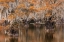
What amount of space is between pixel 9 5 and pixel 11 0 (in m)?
1.43

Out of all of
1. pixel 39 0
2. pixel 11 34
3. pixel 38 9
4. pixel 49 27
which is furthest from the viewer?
pixel 39 0

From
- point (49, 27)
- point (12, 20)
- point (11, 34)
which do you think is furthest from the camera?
point (49, 27)

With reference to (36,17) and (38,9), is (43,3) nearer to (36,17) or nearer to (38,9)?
(38,9)

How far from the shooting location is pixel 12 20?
3722 cm

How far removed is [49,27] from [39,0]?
9.35 meters

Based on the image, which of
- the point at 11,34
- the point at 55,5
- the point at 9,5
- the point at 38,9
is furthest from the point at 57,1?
the point at 11,34

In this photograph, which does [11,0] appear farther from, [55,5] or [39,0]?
[39,0]

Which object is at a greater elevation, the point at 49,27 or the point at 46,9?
the point at 46,9

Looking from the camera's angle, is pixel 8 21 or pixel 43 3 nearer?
pixel 8 21

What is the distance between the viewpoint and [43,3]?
51.0 meters

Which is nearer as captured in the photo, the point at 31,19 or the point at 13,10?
the point at 13,10

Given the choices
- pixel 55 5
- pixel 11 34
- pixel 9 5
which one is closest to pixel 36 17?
pixel 55 5

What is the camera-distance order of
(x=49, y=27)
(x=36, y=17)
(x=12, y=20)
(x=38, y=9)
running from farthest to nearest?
(x=36, y=17) → (x=38, y=9) → (x=49, y=27) → (x=12, y=20)

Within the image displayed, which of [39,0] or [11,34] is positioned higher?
[39,0]
